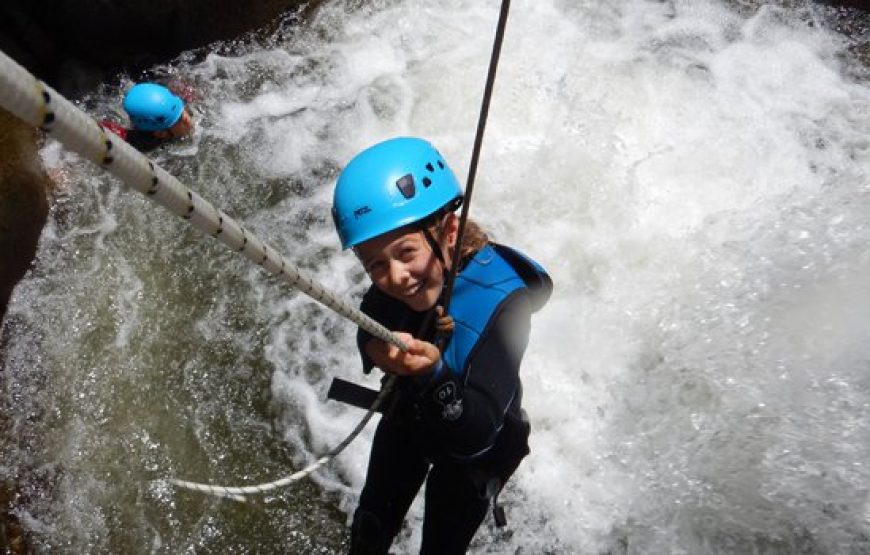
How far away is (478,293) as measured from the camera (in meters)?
2.27

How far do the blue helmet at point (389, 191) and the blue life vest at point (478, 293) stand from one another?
0.28m

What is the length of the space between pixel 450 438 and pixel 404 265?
696 mm

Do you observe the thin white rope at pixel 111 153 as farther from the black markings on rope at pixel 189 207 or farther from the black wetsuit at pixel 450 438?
the black wetsuit at pixel 450 438

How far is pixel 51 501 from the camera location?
3.56 metres

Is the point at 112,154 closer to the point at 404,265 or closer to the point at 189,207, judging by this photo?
the point at 189,207

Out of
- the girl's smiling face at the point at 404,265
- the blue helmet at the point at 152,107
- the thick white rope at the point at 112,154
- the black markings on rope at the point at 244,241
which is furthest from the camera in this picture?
the blue helmet at the point at 152,107

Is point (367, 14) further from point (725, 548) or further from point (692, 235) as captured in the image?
point (725, 548)

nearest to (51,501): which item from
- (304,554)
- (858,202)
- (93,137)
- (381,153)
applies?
(304,554)

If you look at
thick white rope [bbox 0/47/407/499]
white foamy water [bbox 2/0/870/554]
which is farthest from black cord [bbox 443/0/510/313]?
white foamy water [bbox 2/0/870/554]

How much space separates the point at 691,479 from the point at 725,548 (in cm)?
39

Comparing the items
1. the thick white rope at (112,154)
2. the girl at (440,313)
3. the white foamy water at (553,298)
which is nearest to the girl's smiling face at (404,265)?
the girl at (440,313)

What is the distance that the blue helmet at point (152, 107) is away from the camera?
491 centimetres

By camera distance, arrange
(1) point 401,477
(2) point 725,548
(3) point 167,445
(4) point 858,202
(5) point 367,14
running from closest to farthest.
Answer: (1) point 401,477 → (2) point 725,548 → (3) point 167,445 → (4) point 858,202 → (5) point 367,14

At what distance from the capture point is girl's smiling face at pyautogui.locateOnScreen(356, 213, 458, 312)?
2.05 m
